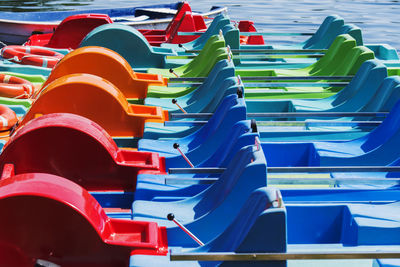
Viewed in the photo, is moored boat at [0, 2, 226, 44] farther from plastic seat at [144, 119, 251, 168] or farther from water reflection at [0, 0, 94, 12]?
water reflection at [0, 0, 94, 12]

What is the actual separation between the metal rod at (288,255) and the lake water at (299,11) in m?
11.7

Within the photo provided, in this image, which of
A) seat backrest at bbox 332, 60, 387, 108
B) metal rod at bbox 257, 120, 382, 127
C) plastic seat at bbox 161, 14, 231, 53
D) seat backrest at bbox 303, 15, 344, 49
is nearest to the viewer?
metal rod at bbox 257, 120, 382, 127

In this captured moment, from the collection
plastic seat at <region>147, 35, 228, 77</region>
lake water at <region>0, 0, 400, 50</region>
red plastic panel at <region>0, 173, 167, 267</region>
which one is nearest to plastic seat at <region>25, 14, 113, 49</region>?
plastic seat at <region>147, 35, 228, 77</region>

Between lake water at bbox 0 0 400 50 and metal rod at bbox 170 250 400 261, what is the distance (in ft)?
38.3

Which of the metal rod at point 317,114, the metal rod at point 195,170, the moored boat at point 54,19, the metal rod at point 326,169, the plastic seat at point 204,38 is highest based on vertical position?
the moored boat at point 54,19

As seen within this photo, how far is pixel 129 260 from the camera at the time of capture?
3088 millimetres

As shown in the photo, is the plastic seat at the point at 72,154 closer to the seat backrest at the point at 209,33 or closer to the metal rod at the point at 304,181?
the metal rod at the point at 304,181

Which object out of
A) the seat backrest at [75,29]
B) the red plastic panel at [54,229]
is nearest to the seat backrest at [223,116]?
the red plastic panel at [54,229]

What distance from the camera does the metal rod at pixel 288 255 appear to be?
272cm

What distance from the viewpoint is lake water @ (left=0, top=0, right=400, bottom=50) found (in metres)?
15.3

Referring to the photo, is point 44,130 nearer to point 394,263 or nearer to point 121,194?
point 121,194

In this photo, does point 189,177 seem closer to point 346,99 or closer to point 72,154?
point 72,154

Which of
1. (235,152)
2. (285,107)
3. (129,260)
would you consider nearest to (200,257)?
(129,260)

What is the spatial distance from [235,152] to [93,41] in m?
3.37
